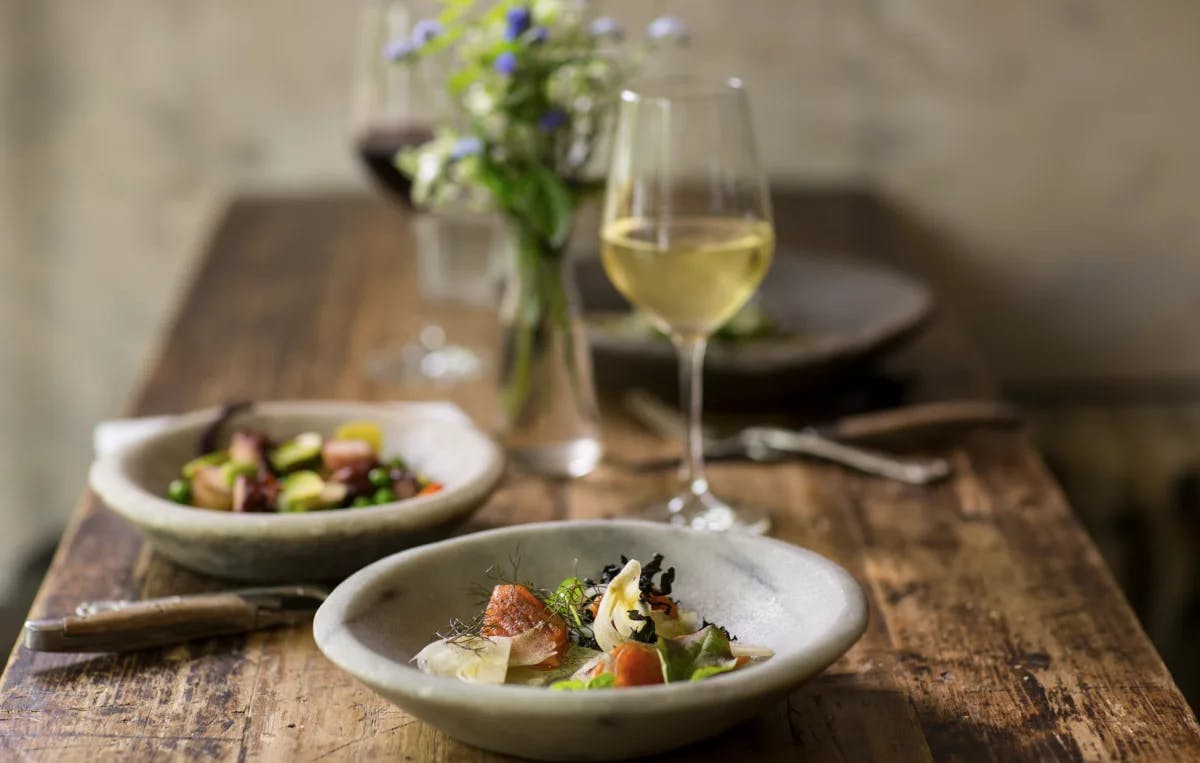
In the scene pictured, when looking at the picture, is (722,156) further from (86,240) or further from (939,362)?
(86,240)

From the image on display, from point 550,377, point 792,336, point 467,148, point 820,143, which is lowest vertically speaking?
point 820,143

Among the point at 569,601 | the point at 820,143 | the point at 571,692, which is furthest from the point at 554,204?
the point at 820,143

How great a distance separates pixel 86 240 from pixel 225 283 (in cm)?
84

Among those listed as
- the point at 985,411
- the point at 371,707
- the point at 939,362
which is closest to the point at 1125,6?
the point at 939,362

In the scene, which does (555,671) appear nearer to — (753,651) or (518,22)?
(753,651)

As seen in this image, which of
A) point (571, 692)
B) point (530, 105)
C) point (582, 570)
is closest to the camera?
point (571, 692)

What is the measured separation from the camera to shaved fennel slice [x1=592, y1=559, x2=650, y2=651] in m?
0.79

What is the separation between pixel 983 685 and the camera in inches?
34.4

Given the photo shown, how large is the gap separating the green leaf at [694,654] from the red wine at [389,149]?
92 centimetres

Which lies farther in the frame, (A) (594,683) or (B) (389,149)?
(B) (389,149)

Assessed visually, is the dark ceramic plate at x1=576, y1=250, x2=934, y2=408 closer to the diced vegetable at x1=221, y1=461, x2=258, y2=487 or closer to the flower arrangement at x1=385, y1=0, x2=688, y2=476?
the flower arrangement at x1=385, y1=0, x2=688, y2=476

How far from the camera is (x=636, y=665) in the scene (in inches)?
29.6

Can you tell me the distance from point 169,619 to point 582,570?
26cm

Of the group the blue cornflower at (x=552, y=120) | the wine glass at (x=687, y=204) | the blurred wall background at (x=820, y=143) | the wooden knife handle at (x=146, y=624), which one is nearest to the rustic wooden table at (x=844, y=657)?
the wooden knife handle at (x=146, y=624)
